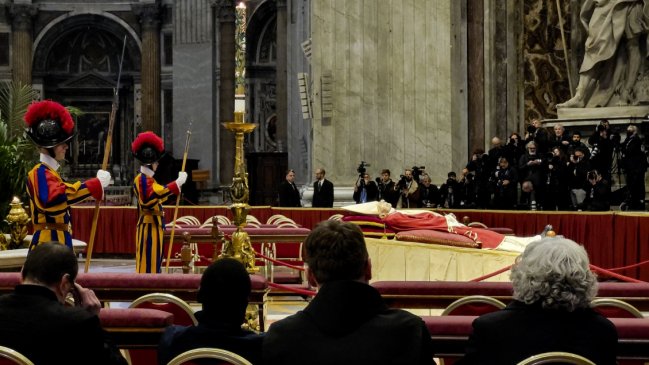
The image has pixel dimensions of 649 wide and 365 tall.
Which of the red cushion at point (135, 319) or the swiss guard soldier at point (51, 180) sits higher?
the swiss guard soldier at point (51, 180)

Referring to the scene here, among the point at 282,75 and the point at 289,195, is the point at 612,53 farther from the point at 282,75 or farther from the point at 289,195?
the point at 282,75

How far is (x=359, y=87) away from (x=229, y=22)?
583 inches

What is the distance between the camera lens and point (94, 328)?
478 cm

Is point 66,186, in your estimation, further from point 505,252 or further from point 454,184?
point 454,184

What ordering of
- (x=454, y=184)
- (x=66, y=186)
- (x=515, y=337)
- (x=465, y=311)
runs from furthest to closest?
(x=454, y=184) → (x=66, y=186) → (x=465, y=311) → (x=515, y=337)

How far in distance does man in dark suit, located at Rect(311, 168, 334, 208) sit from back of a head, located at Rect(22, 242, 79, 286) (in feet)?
57.1

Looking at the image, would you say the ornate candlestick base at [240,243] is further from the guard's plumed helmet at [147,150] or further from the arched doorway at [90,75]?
the arched doorway at [90,75]

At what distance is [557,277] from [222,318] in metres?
1.33

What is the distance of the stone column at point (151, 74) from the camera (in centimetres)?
3991

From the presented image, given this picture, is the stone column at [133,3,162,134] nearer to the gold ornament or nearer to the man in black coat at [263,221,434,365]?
the gold ornament

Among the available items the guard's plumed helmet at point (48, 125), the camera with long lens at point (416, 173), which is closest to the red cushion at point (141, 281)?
the guard's plumed helmet at point (48, 125)

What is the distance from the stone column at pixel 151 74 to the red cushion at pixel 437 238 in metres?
26.8

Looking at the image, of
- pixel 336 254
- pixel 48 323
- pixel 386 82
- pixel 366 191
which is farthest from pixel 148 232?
pixel 386 82

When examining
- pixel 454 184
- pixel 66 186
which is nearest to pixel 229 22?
pixel 454 184
